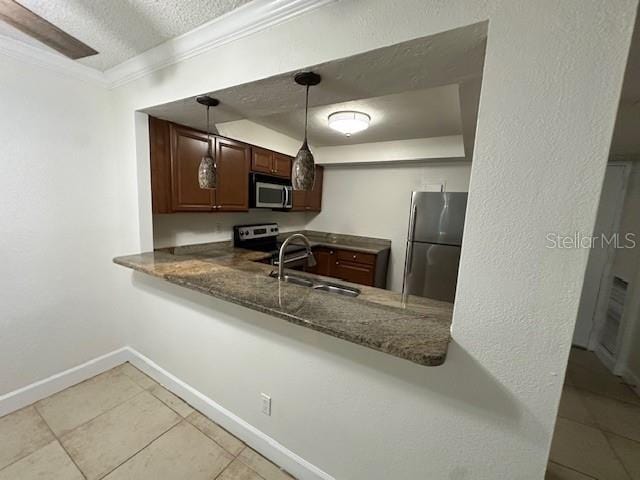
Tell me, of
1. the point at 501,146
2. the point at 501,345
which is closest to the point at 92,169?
the point at 501,146

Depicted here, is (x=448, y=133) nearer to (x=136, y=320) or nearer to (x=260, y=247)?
(x=260, y=247)

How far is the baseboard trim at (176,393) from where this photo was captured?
1.36 m

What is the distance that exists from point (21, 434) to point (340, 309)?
2.09m

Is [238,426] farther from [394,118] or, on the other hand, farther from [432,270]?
[394,118]

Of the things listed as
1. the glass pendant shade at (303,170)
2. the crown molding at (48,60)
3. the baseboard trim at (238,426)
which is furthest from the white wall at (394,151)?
the baseboard trim at (238,426)

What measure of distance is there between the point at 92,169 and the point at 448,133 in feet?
10.6

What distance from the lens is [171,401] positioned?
1.82m

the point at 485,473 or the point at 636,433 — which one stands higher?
the point at 485,473

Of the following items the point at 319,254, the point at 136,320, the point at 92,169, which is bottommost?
the point at 136,320

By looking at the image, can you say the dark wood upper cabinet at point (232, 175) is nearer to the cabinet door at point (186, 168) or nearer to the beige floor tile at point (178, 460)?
the cabinet door at point (186, 168)

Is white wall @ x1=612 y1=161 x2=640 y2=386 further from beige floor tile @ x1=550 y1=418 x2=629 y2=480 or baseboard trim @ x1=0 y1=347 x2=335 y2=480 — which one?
baseboard trim @ x1=0 y1=347 x2=335 y2=480

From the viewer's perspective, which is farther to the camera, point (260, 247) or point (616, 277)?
point (260, 247)

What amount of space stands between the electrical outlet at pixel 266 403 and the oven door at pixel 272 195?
6.23 feet

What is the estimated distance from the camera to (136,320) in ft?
6.96
